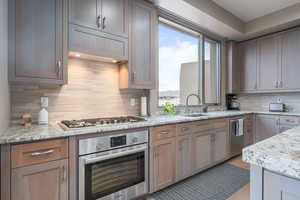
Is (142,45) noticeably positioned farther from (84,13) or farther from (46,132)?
(46,132)

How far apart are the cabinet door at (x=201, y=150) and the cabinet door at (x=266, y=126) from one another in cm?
173

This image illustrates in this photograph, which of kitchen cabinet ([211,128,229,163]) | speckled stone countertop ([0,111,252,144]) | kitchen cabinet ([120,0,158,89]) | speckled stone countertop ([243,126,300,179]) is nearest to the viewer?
speckled stone countertop ([243,126,300,179])

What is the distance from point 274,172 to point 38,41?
1.99m

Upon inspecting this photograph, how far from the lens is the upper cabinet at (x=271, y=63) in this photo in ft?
11.1

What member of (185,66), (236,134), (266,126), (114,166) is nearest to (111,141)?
(114,166)

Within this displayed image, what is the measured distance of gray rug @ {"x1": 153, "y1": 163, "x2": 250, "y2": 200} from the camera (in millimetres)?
2039

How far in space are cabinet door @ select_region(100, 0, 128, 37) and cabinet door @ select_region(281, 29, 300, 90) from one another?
3.47 m

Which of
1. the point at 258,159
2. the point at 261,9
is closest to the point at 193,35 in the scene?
the point at 261,9

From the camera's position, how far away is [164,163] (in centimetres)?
210

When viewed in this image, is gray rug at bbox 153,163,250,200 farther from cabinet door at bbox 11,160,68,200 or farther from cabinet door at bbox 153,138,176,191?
cabinet door at bbox 11,160,68,200

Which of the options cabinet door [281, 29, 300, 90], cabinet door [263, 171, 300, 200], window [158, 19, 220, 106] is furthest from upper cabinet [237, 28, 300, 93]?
cabinet door [263, 171, 300, 200]

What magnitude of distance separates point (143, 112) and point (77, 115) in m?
0.95

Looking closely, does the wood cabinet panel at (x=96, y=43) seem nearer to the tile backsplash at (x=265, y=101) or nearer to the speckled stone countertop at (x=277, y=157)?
the speckled stone countertop at (x=277, y=157)

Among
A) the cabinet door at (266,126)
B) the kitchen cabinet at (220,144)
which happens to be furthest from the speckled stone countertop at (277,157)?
the cabinet door at (266,126)
